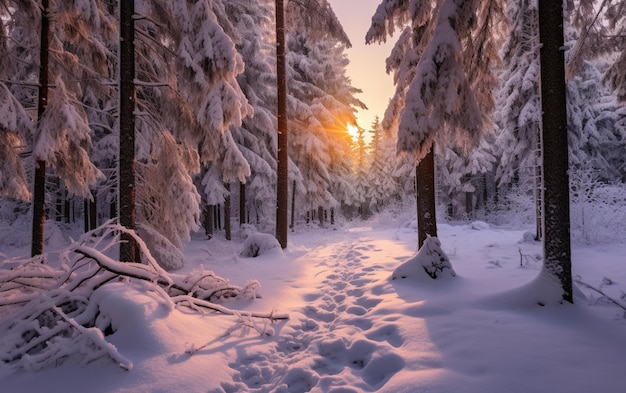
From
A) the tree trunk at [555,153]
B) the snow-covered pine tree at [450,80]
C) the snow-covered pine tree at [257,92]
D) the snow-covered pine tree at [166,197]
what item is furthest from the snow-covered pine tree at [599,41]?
the snow-covered pine tree at [257,92]

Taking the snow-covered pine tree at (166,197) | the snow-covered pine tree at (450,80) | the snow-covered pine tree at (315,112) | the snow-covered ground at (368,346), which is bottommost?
the snow-covered ground at (368,346)

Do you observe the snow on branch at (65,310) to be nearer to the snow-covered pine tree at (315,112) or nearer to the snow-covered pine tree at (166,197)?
the snow-covered pine tree at (166,197)

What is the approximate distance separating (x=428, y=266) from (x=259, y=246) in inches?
240

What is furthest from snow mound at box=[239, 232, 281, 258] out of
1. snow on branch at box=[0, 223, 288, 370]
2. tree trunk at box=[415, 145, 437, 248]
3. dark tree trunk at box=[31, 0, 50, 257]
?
snow on branch at box=[0, 223, 288, 370]

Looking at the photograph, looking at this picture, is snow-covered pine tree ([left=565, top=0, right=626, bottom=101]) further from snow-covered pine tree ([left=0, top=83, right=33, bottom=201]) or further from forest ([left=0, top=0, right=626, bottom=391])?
snow-covered pine tree ([left=0, top=83, right=33, bottom=201])

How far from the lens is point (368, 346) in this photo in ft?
13.6

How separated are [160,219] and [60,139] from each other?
2738mm

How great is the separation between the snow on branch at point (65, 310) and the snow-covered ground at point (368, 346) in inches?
4.9

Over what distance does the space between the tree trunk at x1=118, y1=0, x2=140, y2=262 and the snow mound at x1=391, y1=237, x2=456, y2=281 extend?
18.5 ft

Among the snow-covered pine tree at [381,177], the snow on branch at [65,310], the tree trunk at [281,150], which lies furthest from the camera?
the snow-covered pine tree at [381,177]

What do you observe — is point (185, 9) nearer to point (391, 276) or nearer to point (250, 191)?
point (391, 276)

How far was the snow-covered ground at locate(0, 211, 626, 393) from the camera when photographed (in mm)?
3098

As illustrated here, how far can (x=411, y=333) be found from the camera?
436cm

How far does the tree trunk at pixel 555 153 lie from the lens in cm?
509
